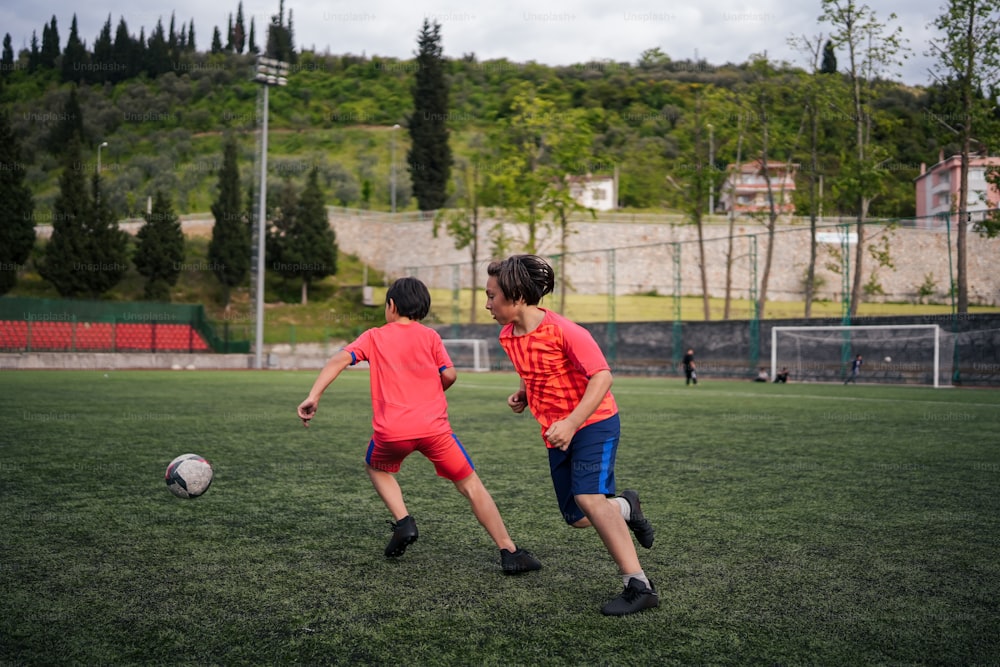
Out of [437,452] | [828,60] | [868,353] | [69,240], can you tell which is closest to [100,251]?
[69,240]

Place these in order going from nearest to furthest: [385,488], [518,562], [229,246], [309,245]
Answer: [518,562] < [385,488] < [229,246] < [309,245]

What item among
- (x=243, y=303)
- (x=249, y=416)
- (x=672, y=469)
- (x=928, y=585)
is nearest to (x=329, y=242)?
(x=243, y=303)

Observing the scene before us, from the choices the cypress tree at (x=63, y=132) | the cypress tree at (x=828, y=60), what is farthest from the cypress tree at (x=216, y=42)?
the cypress tree at (x=828, y=60)

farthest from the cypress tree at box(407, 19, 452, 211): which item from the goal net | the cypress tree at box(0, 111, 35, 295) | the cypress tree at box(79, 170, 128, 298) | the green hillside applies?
the goal net

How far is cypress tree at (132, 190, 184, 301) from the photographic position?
156 ft

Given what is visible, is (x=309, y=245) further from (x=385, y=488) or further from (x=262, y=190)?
(x=385, y=488)

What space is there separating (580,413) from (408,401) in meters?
1.10

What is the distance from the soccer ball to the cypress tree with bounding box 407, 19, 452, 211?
6536 cm

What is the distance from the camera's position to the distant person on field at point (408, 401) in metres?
4.16

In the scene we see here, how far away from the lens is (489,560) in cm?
432

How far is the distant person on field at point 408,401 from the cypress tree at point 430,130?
6634 cm

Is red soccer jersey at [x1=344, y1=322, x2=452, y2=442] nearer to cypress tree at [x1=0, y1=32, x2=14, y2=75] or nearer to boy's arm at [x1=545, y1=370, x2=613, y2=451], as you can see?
boy's arm at [x1=545, y1=370, x2=613, y2=451]

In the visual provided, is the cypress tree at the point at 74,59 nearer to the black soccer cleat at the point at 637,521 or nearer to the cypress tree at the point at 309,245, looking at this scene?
the cypress tree at the point at 309,245

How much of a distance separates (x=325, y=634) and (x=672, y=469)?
491 cm
